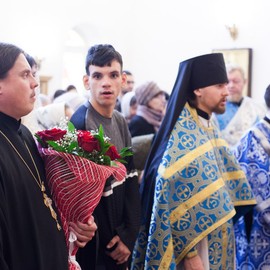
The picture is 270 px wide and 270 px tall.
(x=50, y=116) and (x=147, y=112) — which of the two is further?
(x=147, y=112)

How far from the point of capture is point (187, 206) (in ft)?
10.1

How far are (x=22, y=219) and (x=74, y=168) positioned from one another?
29 centimetres

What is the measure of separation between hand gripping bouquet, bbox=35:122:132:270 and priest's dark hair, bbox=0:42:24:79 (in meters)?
0.33

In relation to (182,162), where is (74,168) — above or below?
above

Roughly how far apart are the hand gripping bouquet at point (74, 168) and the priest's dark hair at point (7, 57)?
33 centimetres

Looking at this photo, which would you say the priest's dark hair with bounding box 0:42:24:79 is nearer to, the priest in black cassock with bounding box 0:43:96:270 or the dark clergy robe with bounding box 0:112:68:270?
the priest in black cassock with bounding box 0:43:96:270

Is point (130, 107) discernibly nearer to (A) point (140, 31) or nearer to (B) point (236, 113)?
(B) point (236, 113)

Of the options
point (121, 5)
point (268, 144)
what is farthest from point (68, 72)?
point (268, 144)

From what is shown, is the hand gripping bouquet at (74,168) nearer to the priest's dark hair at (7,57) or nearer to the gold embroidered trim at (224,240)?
the priest's dark hair at (7,57)

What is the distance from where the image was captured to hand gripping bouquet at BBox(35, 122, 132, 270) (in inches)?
85.0

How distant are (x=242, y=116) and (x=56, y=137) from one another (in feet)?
13.1

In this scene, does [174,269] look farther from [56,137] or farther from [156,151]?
[56,137]

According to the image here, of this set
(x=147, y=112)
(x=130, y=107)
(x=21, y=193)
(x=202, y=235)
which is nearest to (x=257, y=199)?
(x=202, y=235)

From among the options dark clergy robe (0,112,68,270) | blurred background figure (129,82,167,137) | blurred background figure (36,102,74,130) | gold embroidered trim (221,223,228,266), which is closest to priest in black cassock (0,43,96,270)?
dark clergy robe (0,112,68,270)
